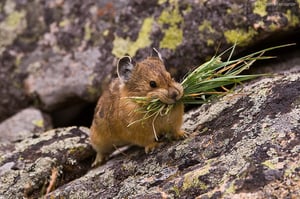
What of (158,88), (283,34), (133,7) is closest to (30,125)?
(133,7)

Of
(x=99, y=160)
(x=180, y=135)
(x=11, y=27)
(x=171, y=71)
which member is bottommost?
(x=99, y=160)

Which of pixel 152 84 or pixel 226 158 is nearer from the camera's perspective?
pixel 226 158

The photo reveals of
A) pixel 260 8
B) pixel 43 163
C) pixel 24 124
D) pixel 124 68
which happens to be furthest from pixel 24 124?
pixel 260 8

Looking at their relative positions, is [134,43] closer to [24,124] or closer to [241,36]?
[241,36]

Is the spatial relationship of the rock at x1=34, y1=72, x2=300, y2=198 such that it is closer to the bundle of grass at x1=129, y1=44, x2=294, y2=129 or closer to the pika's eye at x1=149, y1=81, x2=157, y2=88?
the bundle of grass at x1=129, y1=44, x2=294, y2=129

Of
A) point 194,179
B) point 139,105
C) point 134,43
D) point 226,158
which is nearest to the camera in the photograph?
point 194,179

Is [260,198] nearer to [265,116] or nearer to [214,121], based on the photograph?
[265,116]

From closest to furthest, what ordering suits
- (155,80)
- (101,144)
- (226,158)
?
(226,158) → (155,80) → (101,144)

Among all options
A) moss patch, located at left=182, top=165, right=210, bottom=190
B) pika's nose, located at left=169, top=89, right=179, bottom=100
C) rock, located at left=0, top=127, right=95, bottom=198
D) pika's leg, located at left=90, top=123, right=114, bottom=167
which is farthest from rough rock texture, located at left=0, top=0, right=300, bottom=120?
moss patch, located at left=182, top=165, right=210, bottom=190
